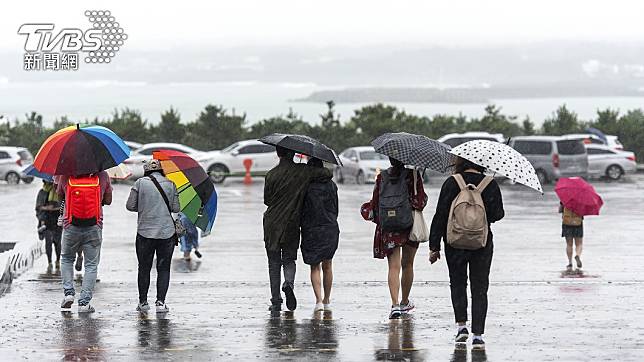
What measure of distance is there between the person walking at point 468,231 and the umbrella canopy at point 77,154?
12.2 feet

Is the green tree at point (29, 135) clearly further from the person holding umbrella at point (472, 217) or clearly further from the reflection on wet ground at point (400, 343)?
the person holding umbrella at point (472, 217)

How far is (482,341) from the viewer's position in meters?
12.3

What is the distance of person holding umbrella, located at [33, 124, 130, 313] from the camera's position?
1424cm

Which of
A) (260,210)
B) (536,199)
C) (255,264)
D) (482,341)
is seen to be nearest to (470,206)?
(482,341)

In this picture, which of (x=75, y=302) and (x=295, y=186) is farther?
(x=75, y=302)

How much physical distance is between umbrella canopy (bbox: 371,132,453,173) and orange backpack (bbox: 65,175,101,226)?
2874 mm

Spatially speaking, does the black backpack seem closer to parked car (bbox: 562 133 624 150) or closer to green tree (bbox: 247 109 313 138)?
parked car (bbox: 562 133 624 150)

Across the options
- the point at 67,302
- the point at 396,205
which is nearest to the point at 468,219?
the point at 396,205

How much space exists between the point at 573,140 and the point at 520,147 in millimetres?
1623

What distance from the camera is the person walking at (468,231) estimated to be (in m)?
12.2

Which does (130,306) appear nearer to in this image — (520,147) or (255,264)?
(255,264)

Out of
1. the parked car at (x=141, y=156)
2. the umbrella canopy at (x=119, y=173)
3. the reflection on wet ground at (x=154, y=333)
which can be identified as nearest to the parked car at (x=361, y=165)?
the parked car at (x=141, y=156)

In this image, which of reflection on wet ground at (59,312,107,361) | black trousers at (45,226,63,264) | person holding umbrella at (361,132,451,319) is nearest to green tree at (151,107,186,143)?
black trousers at (45,226,63,264)

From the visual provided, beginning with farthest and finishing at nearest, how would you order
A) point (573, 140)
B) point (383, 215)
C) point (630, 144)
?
point (630, 144), point (573, 140), point (383, 215)
